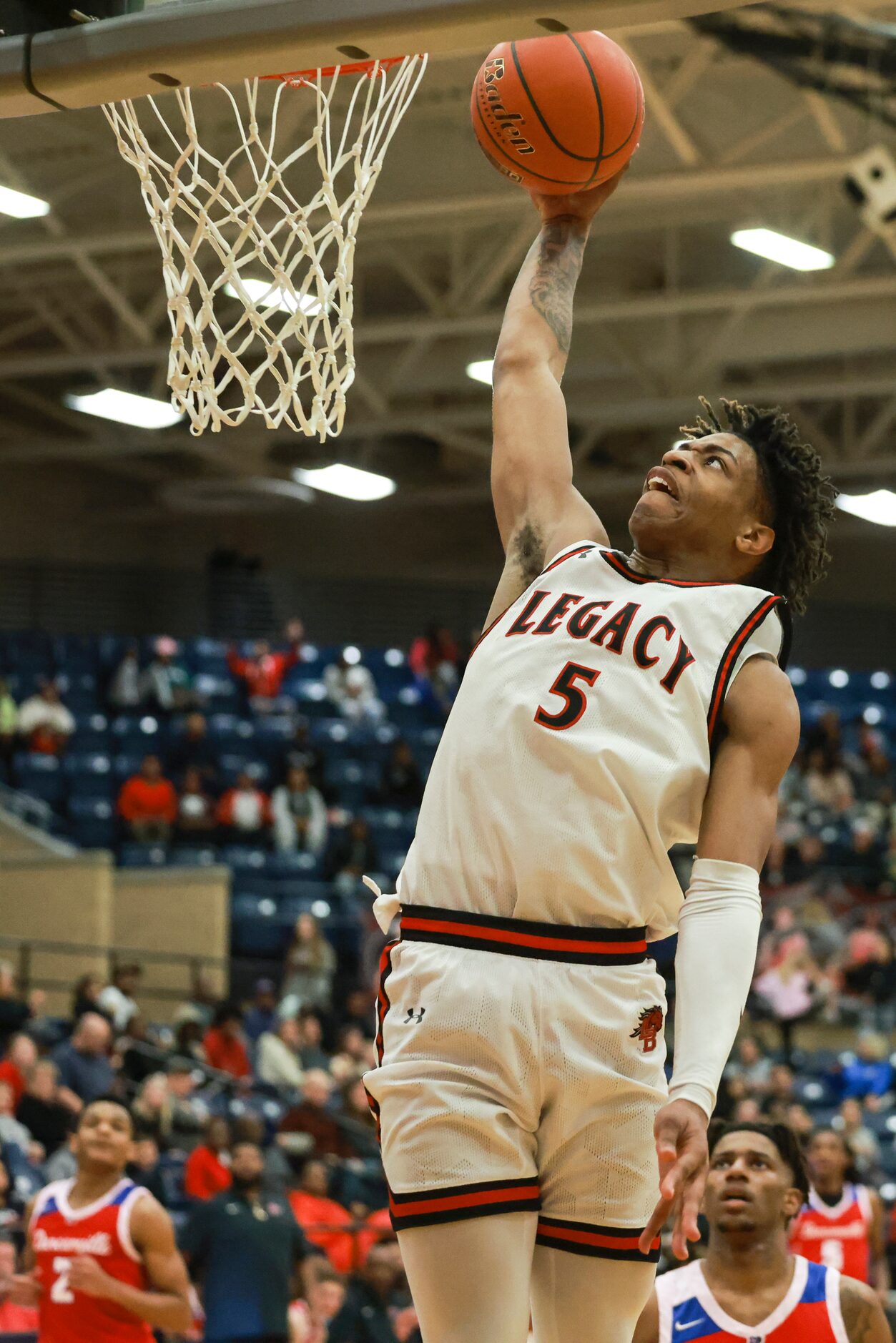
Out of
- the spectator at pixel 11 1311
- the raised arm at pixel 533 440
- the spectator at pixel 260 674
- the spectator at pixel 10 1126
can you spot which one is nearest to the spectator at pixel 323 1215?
the spectator at pixel 11 1311

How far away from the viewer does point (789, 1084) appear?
38.2ft

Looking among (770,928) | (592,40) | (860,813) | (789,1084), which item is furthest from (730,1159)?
(860,813)

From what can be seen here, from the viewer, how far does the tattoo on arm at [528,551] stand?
310 cm

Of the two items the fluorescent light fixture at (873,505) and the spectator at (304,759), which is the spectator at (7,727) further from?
the fluorescent light fixture at (873,505)

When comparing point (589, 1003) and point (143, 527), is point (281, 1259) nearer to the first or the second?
point (589, 1003)

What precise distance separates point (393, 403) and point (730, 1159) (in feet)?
48.2

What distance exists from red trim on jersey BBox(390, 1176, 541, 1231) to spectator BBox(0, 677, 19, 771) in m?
14.3

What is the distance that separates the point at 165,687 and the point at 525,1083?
14855mm

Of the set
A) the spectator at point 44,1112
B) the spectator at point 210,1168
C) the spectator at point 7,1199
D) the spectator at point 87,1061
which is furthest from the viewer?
the spectator at point 87,1061

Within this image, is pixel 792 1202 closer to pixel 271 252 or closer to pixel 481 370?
pixel 271 252

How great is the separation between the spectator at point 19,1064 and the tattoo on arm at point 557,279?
7352 millimetres

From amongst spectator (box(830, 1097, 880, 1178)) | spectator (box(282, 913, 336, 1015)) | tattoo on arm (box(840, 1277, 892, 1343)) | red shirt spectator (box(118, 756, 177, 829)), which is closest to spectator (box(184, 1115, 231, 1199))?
spectator (box(830, 1097, 880, 1178))

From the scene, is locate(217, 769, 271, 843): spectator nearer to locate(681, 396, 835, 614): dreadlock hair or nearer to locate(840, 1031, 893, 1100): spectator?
locate(840, 1031, 893, 1100): spectator

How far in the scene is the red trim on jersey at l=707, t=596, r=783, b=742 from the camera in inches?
108
